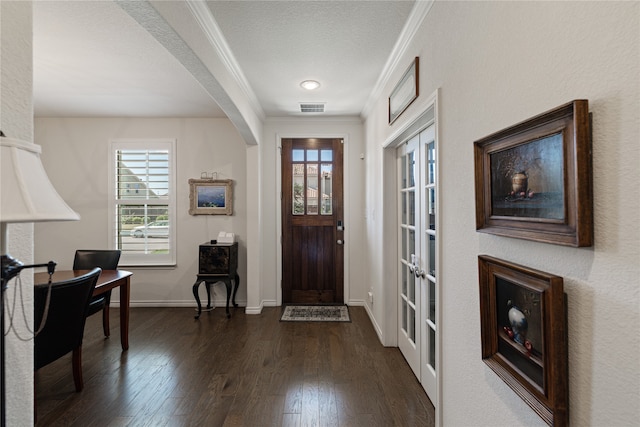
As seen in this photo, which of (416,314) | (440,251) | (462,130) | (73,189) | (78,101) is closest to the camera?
(462,130)

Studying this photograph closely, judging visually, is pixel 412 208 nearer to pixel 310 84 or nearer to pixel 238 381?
pixel 310 84

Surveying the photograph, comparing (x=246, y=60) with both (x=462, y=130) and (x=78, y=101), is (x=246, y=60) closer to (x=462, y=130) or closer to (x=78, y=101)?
(x=462, y=130)

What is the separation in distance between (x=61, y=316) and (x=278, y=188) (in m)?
2.67

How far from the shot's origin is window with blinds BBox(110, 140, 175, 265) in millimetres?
4410

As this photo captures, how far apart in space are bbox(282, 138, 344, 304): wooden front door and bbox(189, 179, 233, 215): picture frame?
0.79 metres

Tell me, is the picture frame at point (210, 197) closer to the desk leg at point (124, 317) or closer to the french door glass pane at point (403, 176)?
the desk leg at point (124, 317)

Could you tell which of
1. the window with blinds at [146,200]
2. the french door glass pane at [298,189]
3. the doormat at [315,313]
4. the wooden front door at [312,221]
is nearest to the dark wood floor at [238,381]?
the doormat at [315,313]

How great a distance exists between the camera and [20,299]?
0.82 m

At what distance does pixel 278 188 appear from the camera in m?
4.29

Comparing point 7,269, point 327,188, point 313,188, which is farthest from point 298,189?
point 7,269

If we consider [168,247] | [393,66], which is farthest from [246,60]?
[168,247]

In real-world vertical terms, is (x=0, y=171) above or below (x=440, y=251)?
above

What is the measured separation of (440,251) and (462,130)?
0.65 metres

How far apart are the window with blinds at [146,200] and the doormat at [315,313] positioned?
1846 mm
